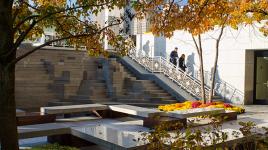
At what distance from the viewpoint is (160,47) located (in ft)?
78.5

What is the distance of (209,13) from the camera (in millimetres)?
9148

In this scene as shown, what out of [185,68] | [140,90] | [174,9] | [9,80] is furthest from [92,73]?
[9,80]

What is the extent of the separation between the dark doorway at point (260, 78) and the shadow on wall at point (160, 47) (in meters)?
6.12

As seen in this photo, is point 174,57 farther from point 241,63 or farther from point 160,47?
point 241,63

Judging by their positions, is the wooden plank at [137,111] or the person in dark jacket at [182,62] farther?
the person in dark jacket at [182,62]

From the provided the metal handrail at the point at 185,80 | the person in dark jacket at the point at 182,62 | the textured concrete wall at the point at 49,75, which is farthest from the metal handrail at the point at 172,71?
the textured concrete wall at the point at 49,75

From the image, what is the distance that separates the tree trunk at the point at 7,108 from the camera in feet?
15.9

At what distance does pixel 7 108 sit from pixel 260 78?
17096mm

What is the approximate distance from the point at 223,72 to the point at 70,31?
14202 mm

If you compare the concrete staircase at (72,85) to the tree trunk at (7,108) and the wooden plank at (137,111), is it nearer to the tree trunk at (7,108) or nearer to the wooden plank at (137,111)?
the wooden plank at (137,111)

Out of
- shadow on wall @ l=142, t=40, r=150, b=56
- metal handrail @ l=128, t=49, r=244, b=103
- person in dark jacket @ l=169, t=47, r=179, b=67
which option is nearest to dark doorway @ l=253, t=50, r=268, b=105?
metal handrail @ l=128, t=49, r=244, b=103

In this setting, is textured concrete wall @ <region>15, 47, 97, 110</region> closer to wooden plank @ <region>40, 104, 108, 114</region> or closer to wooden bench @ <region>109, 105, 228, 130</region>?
wooden plank @ <region>40, 104, 108, 114</region>

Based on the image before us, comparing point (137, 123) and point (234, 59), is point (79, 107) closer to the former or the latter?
point (137, 123)

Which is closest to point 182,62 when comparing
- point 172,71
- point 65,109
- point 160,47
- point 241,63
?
point 172,71
